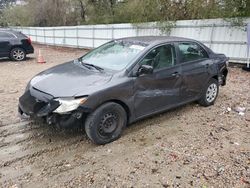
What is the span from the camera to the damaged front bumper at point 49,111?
3779 mm

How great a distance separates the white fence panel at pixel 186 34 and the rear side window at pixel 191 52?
5306 millimetres

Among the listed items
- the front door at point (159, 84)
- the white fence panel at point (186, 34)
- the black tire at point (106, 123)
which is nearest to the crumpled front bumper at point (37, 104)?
the black tire at point (106, 123)

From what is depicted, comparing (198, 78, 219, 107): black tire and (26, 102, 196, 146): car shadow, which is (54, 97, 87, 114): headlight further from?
(198, 78, 219, 107): black tire

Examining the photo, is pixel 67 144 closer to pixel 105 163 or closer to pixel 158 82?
pixel 105 163

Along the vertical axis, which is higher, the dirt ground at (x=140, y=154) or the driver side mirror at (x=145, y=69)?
the driver side mirror at (x=145, y=69)

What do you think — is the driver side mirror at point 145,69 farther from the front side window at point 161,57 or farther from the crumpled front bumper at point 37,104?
the crumpled front bumper at point 37,104

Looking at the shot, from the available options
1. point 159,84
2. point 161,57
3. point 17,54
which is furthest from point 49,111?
point 17,54

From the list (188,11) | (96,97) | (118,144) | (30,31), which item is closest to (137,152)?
(118,144)

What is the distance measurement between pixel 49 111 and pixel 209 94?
145 inches

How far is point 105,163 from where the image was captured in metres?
3.70

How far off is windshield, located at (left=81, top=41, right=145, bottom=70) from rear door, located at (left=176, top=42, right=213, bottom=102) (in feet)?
3.19

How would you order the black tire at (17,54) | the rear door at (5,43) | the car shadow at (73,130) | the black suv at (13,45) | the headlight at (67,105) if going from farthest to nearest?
the black tire at (17,54)
the black suv at (13,45)
the rear door at (5,43)
the car shadow at (73,130)
the headlight at (67,105)

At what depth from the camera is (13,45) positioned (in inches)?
516

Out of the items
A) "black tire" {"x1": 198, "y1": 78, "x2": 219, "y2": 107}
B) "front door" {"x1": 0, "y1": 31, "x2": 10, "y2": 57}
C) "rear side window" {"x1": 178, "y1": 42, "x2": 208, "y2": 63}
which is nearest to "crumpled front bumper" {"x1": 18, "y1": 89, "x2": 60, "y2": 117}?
"rear side window" {"x1": 178, "y1": 42, "x2": 208, "y2": 63}
